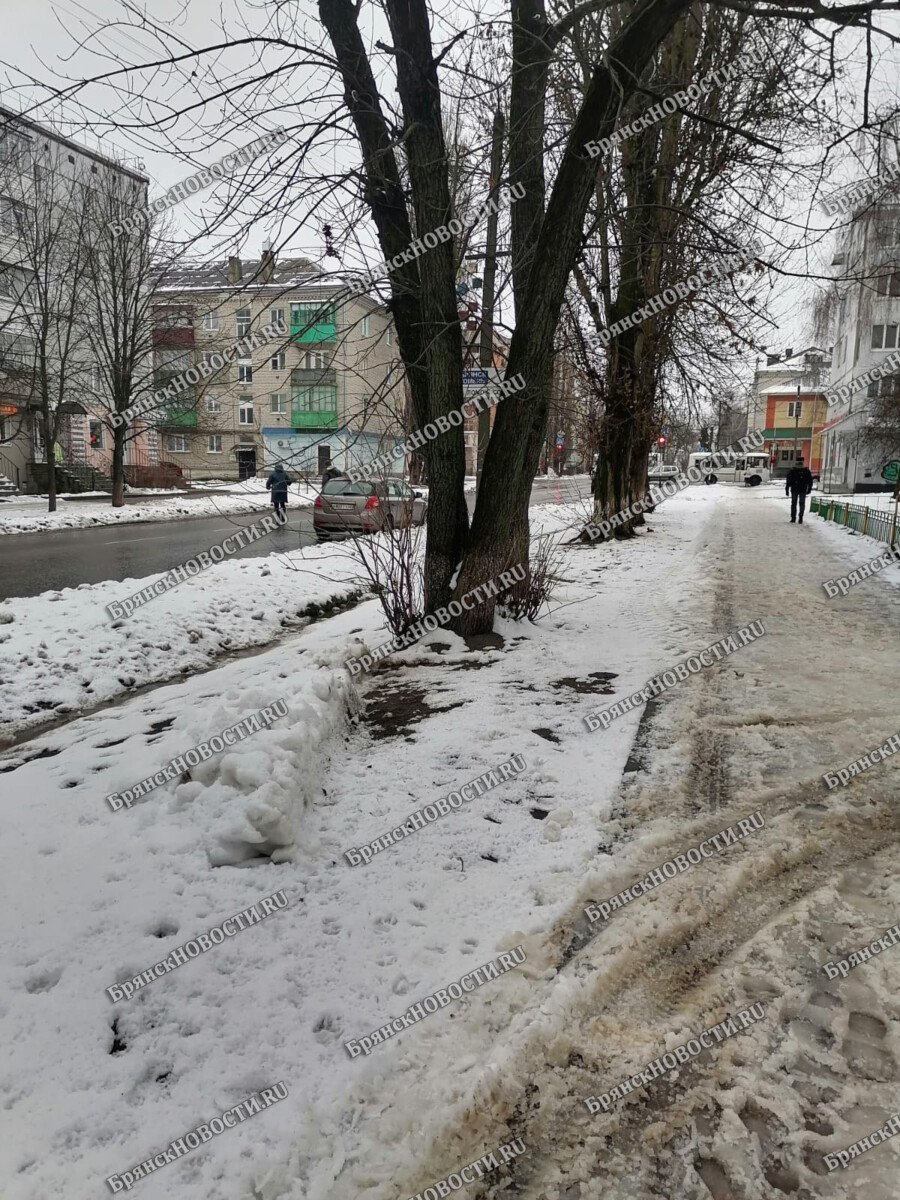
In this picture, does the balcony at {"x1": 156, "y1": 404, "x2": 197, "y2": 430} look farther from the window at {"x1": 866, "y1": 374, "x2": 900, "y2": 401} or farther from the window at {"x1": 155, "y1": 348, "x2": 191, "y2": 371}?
the window at {"x1": 866, "y1": 374, "x2": 900, "y2": 401}

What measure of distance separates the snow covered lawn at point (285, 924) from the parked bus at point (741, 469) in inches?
2227

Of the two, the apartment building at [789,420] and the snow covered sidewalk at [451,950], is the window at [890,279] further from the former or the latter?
the apartment building at [789,420]

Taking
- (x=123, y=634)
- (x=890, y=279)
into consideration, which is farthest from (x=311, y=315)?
(x=890, y=279)

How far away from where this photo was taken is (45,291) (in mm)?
21859

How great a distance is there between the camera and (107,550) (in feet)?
48.9

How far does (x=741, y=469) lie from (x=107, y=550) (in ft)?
176

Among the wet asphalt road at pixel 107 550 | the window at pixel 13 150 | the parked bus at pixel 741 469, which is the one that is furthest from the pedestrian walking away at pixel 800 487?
the parked bus at pixel 741 469

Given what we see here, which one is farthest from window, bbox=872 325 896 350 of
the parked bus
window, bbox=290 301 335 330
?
window, bbox=290 301 335 330

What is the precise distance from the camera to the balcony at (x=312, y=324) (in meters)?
6.24

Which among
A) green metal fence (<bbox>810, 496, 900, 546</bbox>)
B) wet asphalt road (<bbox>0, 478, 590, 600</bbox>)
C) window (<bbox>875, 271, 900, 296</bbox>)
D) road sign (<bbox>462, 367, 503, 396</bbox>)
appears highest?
window (<bbox>875, 271, 900, 296</bbox>)

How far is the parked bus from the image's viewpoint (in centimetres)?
5756

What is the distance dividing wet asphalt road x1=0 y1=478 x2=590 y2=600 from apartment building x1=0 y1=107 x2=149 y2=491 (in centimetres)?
574

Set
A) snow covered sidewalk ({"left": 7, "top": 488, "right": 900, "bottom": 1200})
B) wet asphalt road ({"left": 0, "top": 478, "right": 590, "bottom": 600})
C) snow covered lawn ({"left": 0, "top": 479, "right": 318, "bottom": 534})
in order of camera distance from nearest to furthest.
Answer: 1. snow covered sidewalk ({"left": 7, "top": 488, "right": 900, "bottom": 1200})
2. wet asphalt road ({"left": 0, "top": 478, "right": 590, "bottom": 600})
3. snow covered lawn ({"left": 0, "top": 479, "right": 318, "bottom": 534})

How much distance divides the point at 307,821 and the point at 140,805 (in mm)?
861
